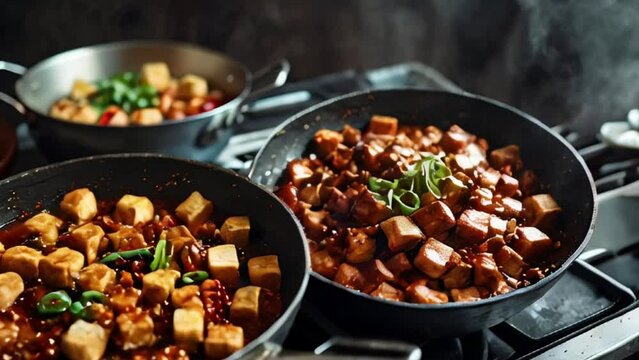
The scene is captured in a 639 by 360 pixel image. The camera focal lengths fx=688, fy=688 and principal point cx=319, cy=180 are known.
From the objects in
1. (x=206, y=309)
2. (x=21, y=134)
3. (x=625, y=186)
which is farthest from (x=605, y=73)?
(x=21, y=134)

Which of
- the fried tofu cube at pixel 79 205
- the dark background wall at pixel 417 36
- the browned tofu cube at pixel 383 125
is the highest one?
the browned tofu cube at pixel 383 125

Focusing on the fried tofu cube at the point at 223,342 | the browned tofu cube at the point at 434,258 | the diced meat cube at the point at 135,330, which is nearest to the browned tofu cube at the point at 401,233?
the browned tofu cube at the point at 434,258

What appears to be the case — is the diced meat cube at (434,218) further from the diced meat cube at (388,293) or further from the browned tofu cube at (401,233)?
the diced meat cube at (388,293)

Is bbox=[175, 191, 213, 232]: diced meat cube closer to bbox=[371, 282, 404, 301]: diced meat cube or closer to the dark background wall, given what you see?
bbox=[371, 282, 404, 301]: diced meat cube

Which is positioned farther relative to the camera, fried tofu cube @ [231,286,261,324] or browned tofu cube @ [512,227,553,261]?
browned tofu cube @ [512,227,553,261]

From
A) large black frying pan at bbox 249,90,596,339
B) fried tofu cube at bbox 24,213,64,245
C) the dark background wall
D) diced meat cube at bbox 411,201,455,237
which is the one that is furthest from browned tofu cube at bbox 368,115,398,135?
the dark background wall

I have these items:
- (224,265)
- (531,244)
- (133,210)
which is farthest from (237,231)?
(531,244)
